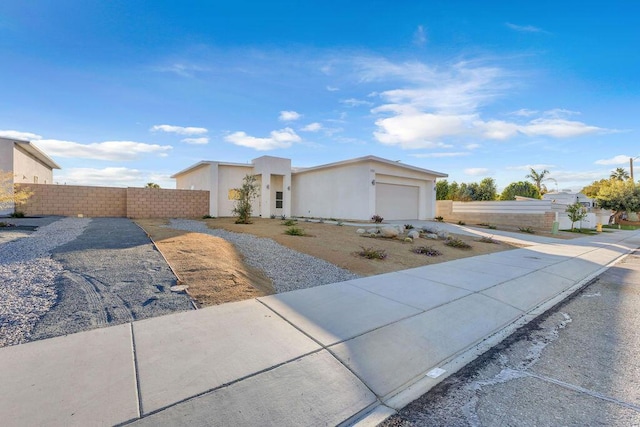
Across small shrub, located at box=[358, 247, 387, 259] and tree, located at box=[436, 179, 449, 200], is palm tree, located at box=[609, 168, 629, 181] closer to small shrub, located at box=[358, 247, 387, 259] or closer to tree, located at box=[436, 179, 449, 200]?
tree, located at box=[436, 179, 449, 200]

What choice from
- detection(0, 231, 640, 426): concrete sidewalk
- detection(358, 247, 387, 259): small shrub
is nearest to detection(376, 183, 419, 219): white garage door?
detection(358, 247, 387, 259): small shrub

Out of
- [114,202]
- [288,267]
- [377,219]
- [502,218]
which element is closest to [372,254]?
[288,267]

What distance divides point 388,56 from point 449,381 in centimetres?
1289

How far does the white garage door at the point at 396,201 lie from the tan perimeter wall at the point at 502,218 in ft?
17.2

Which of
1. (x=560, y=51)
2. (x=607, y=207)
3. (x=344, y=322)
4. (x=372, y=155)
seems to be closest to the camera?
(x=344, y=322)

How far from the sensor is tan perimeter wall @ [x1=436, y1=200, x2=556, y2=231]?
22.1m

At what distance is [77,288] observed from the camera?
4812mm

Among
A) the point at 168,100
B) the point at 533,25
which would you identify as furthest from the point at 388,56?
the point at 168,100

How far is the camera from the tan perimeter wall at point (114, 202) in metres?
17.5

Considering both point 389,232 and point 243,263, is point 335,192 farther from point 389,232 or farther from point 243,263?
point 243,263

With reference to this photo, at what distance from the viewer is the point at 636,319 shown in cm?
519

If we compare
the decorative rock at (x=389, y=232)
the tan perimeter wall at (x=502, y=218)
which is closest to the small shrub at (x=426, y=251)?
the decorative rock at (x=389, y=232)

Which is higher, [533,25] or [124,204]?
[533,25]

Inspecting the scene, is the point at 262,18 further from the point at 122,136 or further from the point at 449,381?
the point at 449,381
